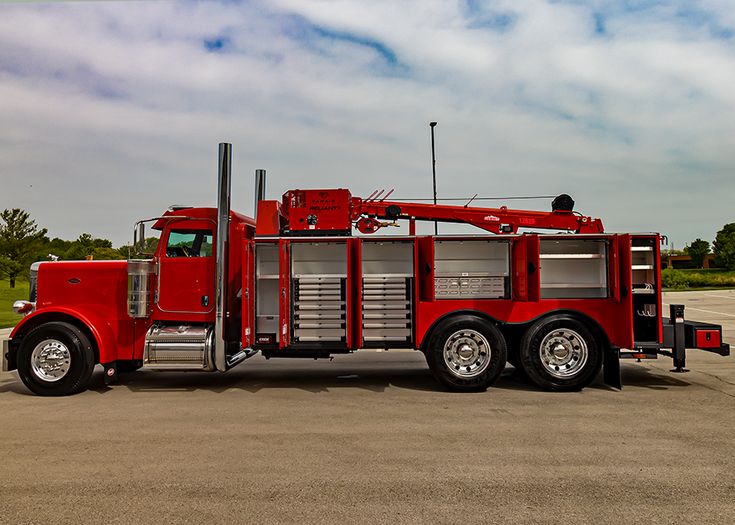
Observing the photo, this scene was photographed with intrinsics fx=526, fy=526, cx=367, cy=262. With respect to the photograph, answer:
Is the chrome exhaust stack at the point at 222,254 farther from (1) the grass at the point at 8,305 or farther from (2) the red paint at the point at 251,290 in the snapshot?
(1) the grass at the point at 8,305

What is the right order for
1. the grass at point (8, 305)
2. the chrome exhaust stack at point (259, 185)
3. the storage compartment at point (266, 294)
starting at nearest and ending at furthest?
the storage compartment at point (266, 294) < the chrome exhaust stack at point (259, 185) < the grass at point (8, 305)

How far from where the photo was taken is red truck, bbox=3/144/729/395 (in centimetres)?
745

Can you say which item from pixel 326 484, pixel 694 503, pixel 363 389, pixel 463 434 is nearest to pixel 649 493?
pixel 694 503

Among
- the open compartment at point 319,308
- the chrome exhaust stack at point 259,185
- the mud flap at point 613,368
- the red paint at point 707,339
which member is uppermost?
the chrome exhaust stack at point 259,185

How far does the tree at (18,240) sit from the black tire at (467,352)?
145 feet

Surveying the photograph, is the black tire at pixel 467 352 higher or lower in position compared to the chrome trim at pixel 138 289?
lower

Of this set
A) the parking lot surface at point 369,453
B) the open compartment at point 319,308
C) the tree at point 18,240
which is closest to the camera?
the parking lot surface at point 369,453

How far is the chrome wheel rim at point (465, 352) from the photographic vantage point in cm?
743

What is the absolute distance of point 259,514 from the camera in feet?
12.0

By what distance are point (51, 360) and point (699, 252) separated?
8577cm

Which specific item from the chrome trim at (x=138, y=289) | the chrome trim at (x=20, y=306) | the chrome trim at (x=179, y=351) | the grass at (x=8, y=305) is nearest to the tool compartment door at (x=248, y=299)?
the chrome trim at (x=179, y=351)

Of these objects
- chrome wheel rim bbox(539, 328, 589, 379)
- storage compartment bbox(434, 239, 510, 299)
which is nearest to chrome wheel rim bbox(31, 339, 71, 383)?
storage compartment bbox(434, 239, 510, 299)

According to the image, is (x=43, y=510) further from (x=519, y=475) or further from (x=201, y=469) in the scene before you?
(x=519, y=475)

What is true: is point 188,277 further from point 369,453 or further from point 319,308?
point 369,453
